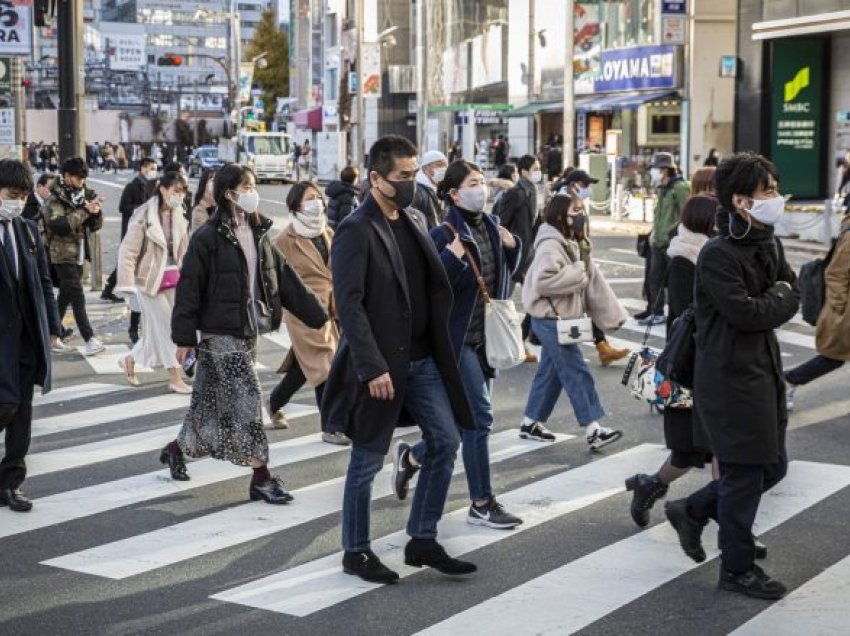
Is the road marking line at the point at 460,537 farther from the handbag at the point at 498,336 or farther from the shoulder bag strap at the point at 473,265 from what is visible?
the shoulder bag strap at the point at 473,265

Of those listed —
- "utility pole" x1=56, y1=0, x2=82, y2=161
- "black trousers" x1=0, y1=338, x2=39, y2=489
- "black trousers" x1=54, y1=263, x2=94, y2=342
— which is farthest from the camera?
"utility pole" x1=56, y1=0, x2=82, y2=161

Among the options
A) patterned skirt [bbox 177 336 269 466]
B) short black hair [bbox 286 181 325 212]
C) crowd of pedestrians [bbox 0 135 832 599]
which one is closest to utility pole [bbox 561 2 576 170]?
crowd of pedestrians [bbox 0 135 832 599]

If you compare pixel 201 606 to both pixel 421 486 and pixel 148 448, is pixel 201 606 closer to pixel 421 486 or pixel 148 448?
pixel 421 486

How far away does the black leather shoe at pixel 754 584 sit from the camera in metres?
6.25

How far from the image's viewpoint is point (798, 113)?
1396 inches

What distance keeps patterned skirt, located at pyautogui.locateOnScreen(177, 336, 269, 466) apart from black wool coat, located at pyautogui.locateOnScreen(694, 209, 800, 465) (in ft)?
9.27

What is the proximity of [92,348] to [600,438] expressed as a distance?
650 cm

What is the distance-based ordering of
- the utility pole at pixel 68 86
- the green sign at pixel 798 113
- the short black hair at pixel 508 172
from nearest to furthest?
1. the short black hair at pixel 508 172
2. the utility pole at pixel 68 86
3. the green sign at pixel 798 113

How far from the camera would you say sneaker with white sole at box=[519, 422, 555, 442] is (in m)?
9.88

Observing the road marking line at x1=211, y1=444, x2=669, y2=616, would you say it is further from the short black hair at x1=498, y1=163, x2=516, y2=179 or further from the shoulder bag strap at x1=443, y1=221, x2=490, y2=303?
the short black hair at x1=498, y1=163, x2=516, y2=179

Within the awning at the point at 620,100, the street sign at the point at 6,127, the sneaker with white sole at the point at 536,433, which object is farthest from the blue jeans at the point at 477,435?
the awning at the point at 620,100

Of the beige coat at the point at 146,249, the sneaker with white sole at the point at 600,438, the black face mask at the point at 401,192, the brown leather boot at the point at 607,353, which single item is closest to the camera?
the black face mask at the point at 401,192

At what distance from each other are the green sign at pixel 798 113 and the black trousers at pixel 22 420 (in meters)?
29.1

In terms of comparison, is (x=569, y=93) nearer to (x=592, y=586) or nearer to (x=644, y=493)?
(x=644, y=493)
